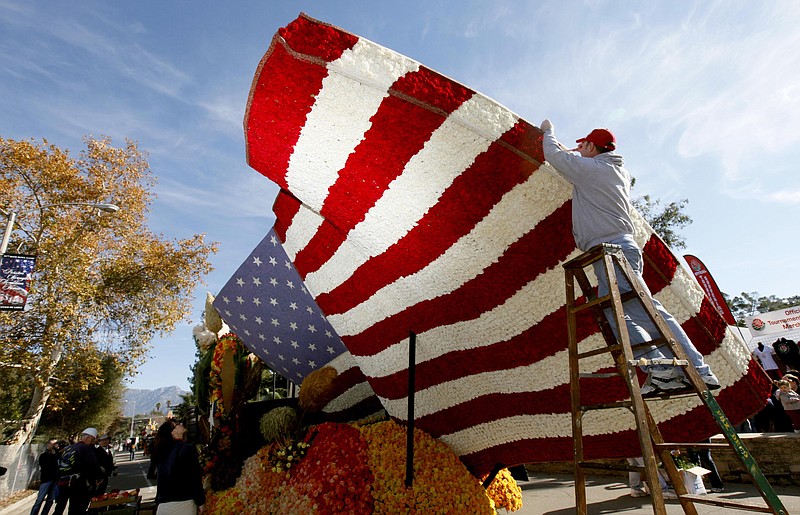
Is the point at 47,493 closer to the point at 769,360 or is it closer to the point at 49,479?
the point at 49,479

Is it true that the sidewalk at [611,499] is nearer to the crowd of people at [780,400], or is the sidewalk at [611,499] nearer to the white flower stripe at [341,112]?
the crowd of people at [780,400]

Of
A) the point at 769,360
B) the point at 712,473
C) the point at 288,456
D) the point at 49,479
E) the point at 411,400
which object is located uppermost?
the point at 769,360

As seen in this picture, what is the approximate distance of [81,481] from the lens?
25.1 ft

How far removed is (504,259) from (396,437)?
286cm

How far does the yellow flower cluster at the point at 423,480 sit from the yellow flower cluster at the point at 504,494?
1.11m

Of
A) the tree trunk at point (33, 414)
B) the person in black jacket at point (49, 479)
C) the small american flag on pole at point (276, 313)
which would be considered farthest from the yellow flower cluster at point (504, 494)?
the tree trunk at point (33, 414)

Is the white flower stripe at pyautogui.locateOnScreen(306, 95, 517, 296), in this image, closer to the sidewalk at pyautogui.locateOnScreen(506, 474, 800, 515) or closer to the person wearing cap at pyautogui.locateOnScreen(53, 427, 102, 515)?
the sidewalk at pyautogui.locateOnScreen(506, 474, 800, 515)

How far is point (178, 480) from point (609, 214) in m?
4.69

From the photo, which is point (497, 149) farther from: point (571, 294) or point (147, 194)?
point (147, 194)

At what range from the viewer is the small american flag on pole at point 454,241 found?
323 centimetres

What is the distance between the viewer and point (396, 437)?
5398 mm

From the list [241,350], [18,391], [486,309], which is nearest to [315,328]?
[241,350]

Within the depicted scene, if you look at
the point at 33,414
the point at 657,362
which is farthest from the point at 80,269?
the point at 657,362

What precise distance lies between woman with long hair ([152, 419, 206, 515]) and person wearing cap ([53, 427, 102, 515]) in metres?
3.74
